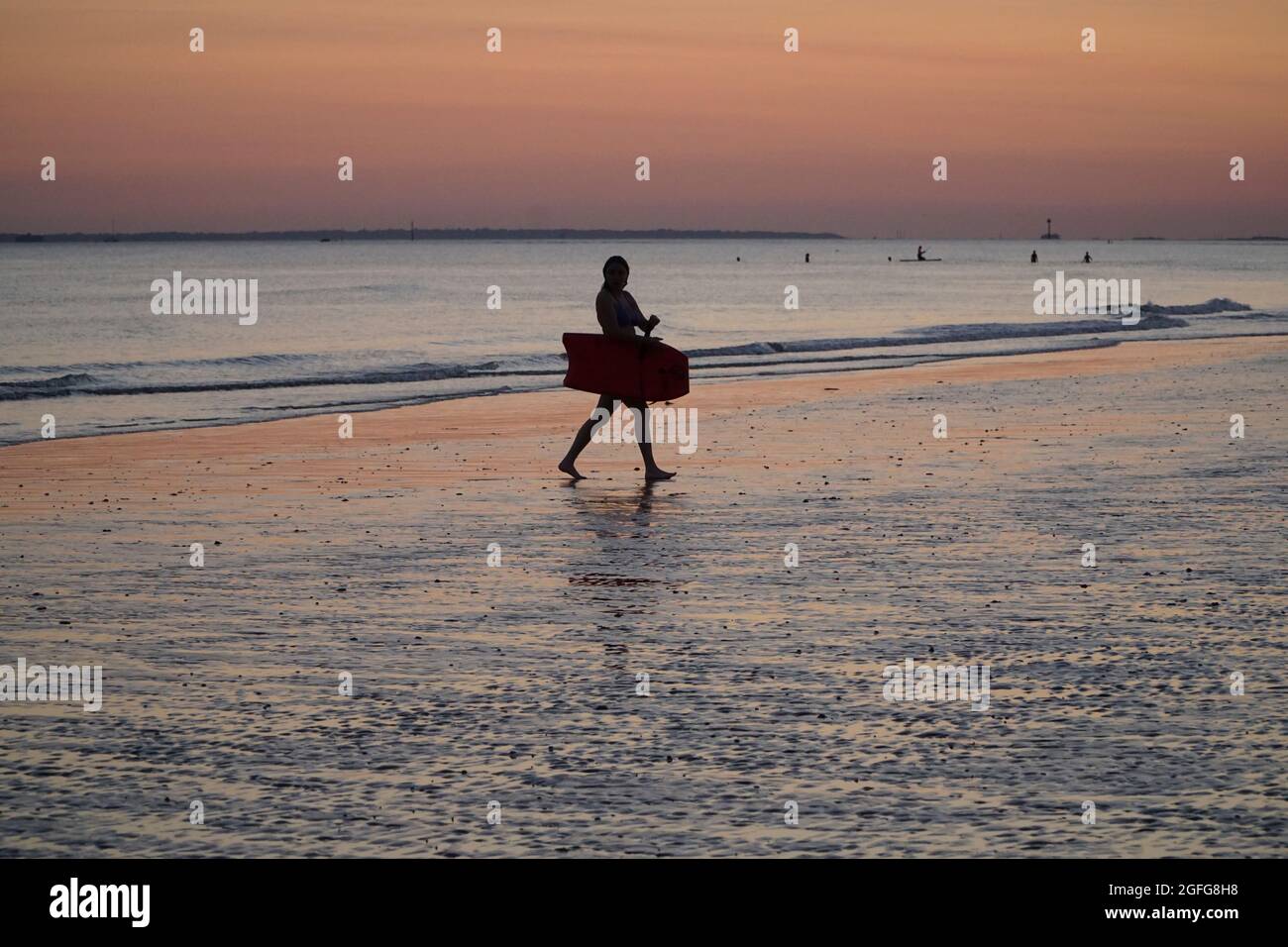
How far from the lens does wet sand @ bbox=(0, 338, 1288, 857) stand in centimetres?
552

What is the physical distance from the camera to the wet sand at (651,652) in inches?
217

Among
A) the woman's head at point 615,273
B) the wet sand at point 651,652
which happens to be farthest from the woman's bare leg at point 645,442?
the woman's head at point 615,273

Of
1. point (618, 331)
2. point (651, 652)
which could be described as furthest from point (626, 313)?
point (651, 652)

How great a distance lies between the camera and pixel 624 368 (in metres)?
14.5

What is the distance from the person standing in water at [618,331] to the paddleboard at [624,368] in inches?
3.2

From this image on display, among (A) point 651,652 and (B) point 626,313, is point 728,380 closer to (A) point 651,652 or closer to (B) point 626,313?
(B) point 626,313

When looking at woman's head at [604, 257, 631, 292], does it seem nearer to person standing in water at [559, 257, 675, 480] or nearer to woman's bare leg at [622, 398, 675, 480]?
person standing in water at [559, 257, 675, 480]

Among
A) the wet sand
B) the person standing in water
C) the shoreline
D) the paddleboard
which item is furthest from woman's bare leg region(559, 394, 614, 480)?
the shoreline

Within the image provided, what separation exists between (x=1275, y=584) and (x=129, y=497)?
29.8 feet

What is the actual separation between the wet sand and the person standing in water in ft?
1.08

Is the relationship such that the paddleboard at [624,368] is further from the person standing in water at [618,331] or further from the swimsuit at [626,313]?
the swimsuit at [626,313]
